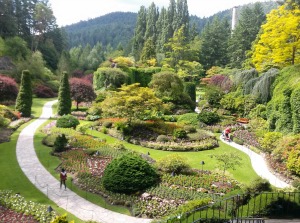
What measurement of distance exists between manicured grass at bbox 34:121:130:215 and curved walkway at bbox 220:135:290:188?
9.27 metres

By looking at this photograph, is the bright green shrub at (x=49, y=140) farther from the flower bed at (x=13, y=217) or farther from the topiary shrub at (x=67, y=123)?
the flower bed at (x=13, y=217)

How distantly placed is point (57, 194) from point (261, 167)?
13.0 metres

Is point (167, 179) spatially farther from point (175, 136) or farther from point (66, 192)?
point (175, 136)

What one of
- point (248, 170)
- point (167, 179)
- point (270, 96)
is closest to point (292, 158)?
point (248, 170)

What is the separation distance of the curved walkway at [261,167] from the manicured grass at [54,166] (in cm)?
927

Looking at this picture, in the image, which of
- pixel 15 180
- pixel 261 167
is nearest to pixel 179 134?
pixel 261 167

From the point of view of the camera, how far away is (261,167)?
19.8m

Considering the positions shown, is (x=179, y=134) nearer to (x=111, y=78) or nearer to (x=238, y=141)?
(x=238, y=141)

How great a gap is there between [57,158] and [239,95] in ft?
74.3

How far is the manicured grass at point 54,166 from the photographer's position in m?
13.5

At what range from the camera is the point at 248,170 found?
62.3 ft

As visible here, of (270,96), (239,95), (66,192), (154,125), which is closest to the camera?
(66,192)

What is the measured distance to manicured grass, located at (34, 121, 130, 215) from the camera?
1350cm

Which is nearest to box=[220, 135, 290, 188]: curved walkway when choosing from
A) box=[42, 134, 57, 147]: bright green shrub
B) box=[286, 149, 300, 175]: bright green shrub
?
box=[286, 149, 300, 175]: bright green shrub
